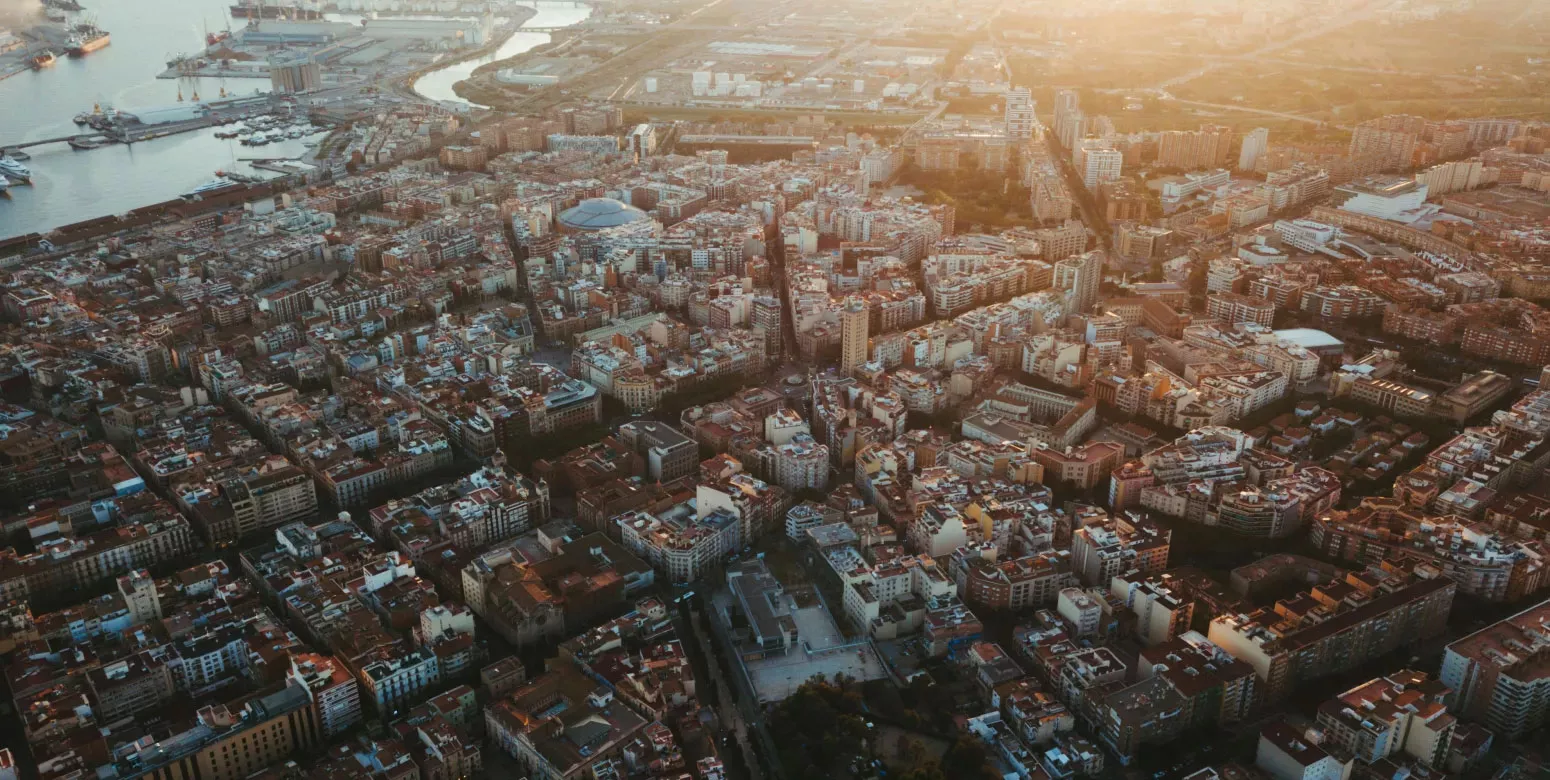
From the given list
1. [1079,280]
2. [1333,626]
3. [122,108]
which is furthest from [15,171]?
[1333,626]

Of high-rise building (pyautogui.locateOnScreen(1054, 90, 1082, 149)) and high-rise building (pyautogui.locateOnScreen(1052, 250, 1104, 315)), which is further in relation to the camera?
high-rise building (pyautogui.locateOnScreen(1054, 90, 1082, 149))

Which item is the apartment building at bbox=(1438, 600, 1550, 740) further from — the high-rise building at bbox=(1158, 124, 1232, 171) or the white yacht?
the white yacht

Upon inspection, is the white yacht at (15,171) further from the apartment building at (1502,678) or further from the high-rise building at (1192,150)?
the apartment building at (1502,678)

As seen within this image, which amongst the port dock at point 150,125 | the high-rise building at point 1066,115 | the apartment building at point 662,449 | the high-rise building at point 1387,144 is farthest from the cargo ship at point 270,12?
the apartment building at point 662,449

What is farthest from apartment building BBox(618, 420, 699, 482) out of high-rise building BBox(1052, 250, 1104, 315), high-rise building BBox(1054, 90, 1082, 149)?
high-rise building BBox(1054, 90, 1082, 149)

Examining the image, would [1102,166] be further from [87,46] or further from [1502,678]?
[87,46]

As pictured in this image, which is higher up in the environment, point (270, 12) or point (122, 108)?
point (270, 12)
